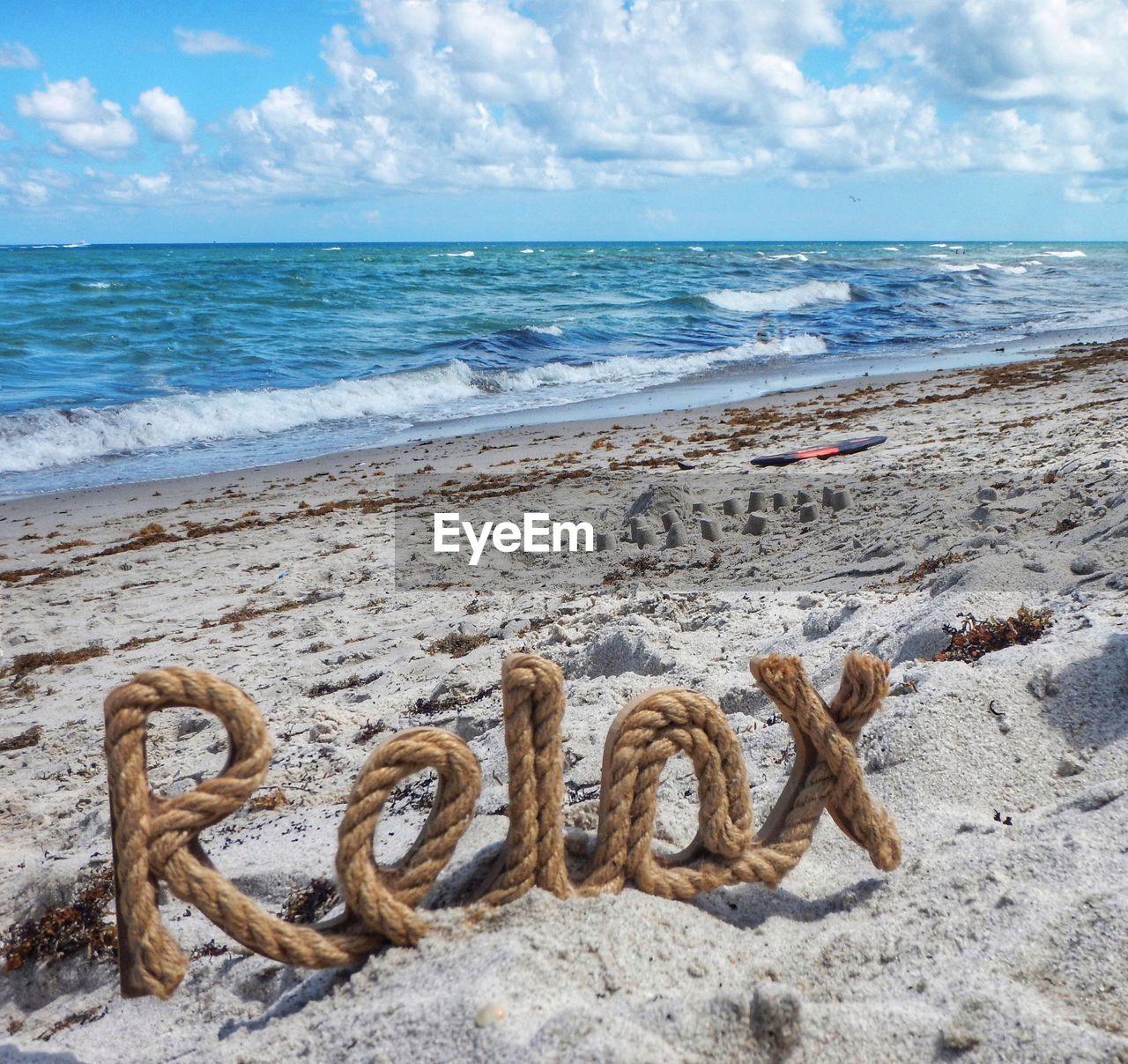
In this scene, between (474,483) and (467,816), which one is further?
(474,483)

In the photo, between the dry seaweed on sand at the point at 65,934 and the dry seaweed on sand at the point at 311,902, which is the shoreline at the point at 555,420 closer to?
the dry seaweed on sand at the point at 311,902

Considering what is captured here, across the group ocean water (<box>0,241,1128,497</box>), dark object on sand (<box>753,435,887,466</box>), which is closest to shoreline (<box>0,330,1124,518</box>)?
ocean water (<box>0,241,1128,497</box>)

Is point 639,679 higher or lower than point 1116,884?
lower

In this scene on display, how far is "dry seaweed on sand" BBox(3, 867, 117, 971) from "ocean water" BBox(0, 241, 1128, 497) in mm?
11267

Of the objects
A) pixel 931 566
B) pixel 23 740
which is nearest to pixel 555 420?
pixel 931 566

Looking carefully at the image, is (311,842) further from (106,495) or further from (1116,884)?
(106,495)

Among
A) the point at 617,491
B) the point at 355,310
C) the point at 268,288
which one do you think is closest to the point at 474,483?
the point at 617,491

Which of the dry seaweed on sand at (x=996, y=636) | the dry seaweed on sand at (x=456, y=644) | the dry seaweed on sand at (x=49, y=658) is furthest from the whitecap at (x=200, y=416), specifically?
the dry seaweed on sand at (x=996, y=636)

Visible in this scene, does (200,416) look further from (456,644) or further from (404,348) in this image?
(456,644)

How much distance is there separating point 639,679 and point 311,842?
1.65 metres

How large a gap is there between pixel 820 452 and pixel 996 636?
6.64 metres

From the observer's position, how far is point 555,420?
52.4 feet

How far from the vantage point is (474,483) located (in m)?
10.8

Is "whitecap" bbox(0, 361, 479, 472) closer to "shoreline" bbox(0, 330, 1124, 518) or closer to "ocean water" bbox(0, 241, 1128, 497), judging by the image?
"ocean water" bbox(0, 241, 1128, 497)
